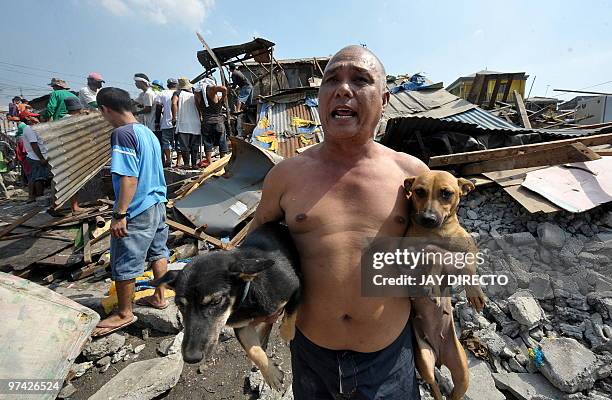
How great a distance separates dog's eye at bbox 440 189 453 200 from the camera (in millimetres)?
2116

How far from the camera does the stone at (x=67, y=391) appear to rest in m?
3.20

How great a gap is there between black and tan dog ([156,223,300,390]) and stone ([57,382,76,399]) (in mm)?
2710

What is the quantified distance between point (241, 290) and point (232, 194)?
4.89m

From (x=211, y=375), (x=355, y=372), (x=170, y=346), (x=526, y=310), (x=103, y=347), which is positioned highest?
(x=355, y=372)

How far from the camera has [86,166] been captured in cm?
602

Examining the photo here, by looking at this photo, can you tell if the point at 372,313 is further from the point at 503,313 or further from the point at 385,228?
the point at 503,313

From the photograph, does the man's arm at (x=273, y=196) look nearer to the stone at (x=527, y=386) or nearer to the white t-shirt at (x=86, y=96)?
the stone at (x=527, y=386)

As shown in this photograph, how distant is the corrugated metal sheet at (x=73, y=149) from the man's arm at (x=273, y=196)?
4.72m

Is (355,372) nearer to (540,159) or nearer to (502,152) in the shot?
(502,152)

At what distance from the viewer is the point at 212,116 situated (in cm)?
923

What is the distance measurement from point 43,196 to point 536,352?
40.2 feet

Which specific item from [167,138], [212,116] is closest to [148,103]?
[167,138]

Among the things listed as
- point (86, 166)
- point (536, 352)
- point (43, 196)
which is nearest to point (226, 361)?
point (536, 352)

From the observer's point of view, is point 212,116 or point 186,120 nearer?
point 186,120
